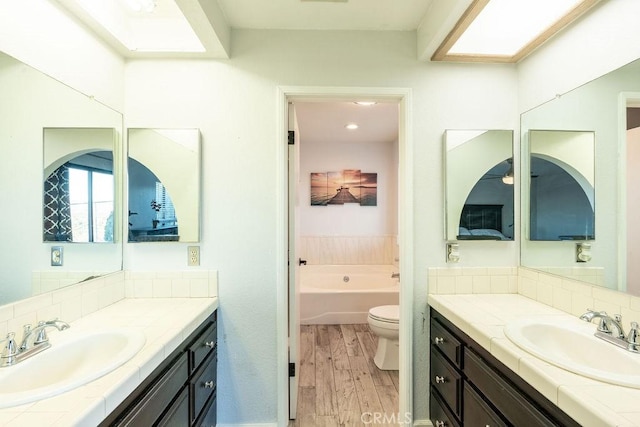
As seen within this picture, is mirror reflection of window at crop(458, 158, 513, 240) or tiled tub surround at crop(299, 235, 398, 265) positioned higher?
mirror reflection of window at crop(458, 158, 513, 240)

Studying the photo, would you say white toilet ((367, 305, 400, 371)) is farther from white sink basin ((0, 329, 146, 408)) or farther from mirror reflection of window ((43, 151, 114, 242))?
mirror reflection of window ((43, 151, 114, 242))

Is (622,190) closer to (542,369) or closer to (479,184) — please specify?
(479,184)

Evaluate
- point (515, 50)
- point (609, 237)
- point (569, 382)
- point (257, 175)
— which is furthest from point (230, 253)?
point (515, 50)

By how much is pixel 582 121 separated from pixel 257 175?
1.69 metres

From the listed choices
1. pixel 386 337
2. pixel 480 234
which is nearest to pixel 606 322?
pixel 480 234

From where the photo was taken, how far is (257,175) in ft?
5.69

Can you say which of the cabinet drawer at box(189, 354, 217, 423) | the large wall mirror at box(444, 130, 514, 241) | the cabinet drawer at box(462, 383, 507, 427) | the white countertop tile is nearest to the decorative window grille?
the white countertop tile

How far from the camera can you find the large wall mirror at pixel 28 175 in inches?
42.0

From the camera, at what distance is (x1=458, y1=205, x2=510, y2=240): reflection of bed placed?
1.76 m

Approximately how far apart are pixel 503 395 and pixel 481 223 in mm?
978

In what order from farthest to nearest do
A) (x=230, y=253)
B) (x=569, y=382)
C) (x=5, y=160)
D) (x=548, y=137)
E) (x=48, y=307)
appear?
(x=230, y=253) → (x=548, y=137) → (x=48, y=307) → (x=5, y=160) → (x=569, y=382)

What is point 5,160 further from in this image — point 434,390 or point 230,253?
point 434,390

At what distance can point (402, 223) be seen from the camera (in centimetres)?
179

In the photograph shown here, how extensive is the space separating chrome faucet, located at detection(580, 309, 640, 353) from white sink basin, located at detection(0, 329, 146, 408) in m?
1.72
